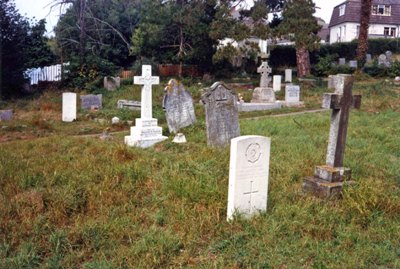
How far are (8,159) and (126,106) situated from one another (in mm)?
9208

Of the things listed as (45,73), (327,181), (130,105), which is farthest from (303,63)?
(327,181)

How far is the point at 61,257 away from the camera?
14.6 ft

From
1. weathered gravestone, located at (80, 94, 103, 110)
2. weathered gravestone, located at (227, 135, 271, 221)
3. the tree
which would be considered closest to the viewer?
weathered gravestone, located at (227, 135, 271, 221)

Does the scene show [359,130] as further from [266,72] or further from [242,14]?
[242,14]

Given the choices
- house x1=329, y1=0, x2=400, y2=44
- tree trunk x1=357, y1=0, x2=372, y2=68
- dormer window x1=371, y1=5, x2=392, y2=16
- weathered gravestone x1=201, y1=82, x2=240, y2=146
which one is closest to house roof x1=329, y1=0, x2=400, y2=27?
house x1=329, y1=0, x2=400, y2=44

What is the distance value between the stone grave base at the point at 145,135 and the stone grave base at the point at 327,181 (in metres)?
5.07

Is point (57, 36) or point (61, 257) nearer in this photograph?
point (61, 257)

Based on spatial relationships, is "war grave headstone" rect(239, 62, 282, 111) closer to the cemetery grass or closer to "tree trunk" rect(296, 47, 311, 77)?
the cemetery grass

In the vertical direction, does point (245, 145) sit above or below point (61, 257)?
above

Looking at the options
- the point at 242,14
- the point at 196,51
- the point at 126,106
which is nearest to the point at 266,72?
the point at 126,106

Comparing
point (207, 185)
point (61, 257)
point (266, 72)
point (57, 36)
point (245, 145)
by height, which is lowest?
point (61, 257)

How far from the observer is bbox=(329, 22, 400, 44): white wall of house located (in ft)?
157

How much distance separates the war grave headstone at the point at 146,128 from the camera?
1055 centimetres

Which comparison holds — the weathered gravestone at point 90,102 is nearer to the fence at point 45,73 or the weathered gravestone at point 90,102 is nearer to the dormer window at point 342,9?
the fence at point 45,73
